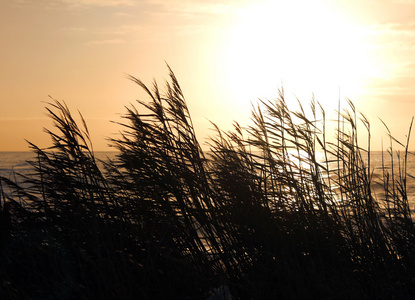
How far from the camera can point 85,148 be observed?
14.1 ft

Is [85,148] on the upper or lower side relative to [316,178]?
upper

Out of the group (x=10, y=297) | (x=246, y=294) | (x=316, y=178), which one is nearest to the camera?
(x=10, y=297)

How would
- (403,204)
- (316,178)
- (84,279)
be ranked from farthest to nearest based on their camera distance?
1. (403,204)
2. (316,178)
3. (84,279)

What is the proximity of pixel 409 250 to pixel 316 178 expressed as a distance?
128 cm

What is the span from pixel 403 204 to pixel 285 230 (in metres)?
1.58

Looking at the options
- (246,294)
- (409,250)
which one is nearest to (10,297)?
(246,294)

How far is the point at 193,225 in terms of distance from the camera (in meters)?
3.95

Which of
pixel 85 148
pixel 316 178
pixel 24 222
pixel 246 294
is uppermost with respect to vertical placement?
pixel 85 148

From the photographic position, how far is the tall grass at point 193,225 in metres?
3.66

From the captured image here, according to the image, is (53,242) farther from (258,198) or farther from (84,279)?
(258,198)

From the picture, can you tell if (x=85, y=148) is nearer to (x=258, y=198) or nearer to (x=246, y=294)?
(x=258, y=198)

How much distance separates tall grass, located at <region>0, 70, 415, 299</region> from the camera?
3.66m

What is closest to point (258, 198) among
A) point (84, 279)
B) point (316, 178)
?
point (316, 178)

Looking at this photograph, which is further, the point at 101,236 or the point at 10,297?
the point at 101,236
